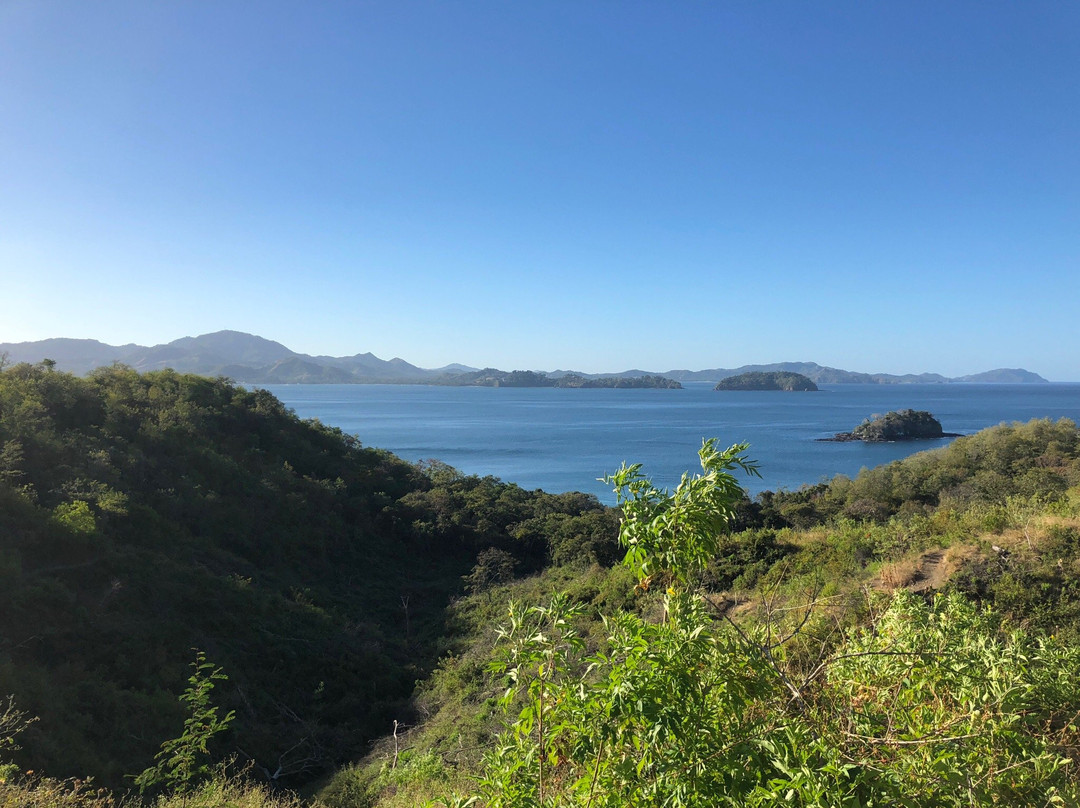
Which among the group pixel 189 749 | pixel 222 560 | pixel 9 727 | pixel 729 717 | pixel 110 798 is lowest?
pixel 222 560

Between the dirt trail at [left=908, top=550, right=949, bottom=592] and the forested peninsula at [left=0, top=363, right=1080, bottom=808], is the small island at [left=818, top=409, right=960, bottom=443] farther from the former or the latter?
the dirt trail at [left=908, top=550, right=949, bottom=592]

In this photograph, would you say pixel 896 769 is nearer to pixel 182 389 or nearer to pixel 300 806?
pixel 300 806

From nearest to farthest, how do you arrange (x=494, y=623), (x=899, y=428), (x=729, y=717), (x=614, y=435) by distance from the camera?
(x=729, y=717)
(x=494, y=623)
(x=899, y=428)
(x=614, y=435)

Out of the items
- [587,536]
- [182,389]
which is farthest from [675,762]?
[182,389]

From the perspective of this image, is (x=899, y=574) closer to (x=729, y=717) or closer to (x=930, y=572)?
(x=930, y=572)

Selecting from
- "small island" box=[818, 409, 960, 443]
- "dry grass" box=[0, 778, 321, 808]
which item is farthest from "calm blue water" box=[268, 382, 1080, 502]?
"dry grass" box=[0, 778, 321, 808]

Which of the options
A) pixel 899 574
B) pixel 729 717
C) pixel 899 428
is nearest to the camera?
pixel 729 717

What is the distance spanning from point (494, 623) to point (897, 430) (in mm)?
74830

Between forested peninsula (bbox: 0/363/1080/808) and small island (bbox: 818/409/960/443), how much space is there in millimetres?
48000

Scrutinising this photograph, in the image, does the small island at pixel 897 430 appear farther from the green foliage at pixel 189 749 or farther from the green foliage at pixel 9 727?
the green foliage at pixel 9 727

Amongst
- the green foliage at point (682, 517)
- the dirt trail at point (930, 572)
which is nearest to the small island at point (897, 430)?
the dirt trail at point (930, 572)

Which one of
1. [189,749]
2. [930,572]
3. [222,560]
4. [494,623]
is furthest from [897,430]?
[189,749]

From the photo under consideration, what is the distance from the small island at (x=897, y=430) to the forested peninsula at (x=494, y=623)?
48000 mm

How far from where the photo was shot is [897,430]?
74438 mm
